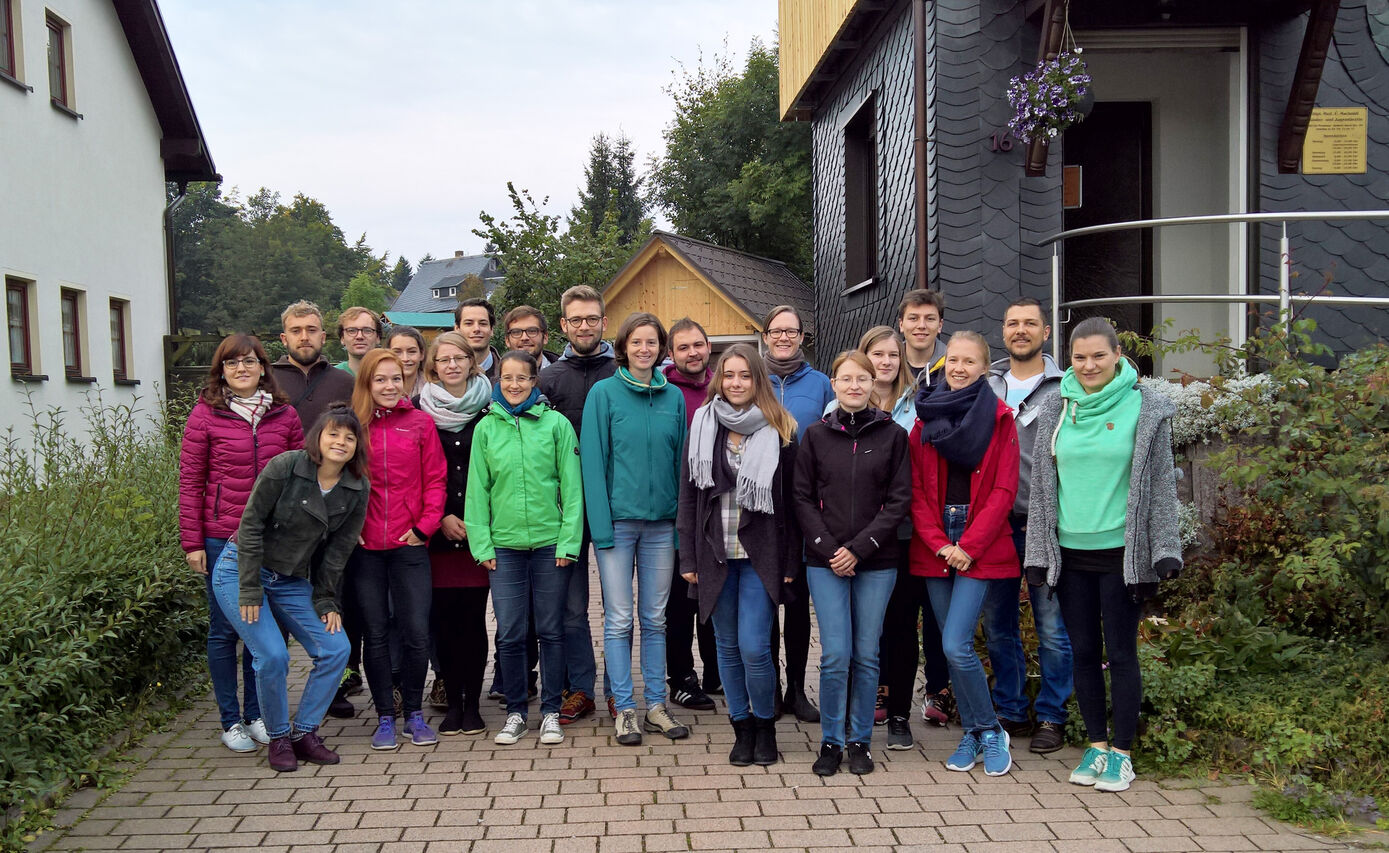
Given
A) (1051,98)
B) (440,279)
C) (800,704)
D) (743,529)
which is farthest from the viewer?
(440,279)

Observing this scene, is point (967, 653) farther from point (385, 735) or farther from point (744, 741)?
point (385, 735)

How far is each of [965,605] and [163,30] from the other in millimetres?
16993

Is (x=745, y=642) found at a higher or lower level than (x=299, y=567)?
lower

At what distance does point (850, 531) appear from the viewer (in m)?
4.78

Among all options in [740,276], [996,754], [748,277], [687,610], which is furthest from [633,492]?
[748,277]

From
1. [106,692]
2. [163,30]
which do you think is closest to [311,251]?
[163,30]

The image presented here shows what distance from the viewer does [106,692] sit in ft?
17.1

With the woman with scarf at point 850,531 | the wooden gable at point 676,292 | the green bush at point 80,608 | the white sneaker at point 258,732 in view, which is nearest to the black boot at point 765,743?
the woman with scarf at point 850,531

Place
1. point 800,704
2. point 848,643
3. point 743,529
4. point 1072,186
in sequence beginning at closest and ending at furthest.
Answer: point 848,643 → point 743,529 → point 800,704 → point 1072,186

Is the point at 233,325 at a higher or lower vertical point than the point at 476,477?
higher

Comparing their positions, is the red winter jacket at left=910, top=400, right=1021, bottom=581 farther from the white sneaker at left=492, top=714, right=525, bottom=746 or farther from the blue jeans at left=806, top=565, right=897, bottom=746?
the white sneaker at left=492, top=714, right=525, bottom=746

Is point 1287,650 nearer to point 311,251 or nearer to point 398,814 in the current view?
point 398,814

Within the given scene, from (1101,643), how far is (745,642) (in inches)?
58.5

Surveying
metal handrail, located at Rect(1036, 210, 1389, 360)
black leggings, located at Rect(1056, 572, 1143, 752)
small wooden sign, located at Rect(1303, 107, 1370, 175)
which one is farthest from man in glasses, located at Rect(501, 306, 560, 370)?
small wooden sign, located at Rect(1303, 107, 1370, 175)
